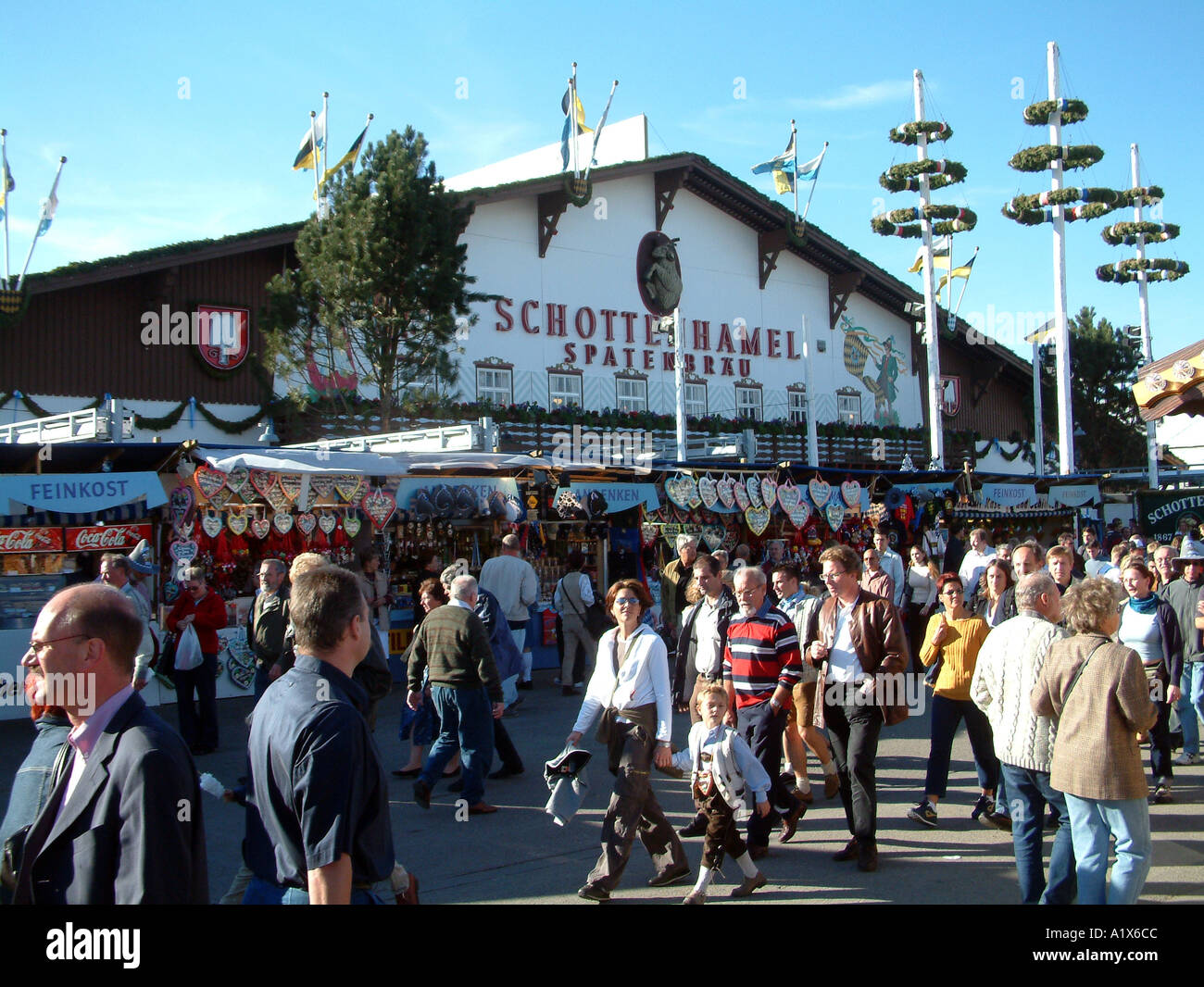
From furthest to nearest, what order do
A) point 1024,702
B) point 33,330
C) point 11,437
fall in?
point 33,330, point 11,437, point 1024,702

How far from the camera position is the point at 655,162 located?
89.7 feet

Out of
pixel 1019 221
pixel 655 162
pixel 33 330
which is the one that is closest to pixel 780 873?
pixel 33 330

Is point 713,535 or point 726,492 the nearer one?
point 726,492

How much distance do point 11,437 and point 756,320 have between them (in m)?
21.6

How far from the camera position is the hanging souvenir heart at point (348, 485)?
41.3 ft

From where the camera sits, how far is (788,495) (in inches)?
682

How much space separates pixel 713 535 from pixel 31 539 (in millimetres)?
10074

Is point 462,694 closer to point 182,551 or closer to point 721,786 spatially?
point 721,786

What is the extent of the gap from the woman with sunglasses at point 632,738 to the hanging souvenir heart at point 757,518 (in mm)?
10838

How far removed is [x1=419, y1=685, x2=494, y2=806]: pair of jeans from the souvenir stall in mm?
5167

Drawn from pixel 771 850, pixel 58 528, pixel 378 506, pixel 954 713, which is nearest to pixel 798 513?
pixel 378 506

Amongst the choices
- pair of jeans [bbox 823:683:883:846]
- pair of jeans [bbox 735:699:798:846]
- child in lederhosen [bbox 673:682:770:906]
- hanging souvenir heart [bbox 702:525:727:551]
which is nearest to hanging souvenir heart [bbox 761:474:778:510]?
hanging souvenir heart [bbox 702:525:727:551]
